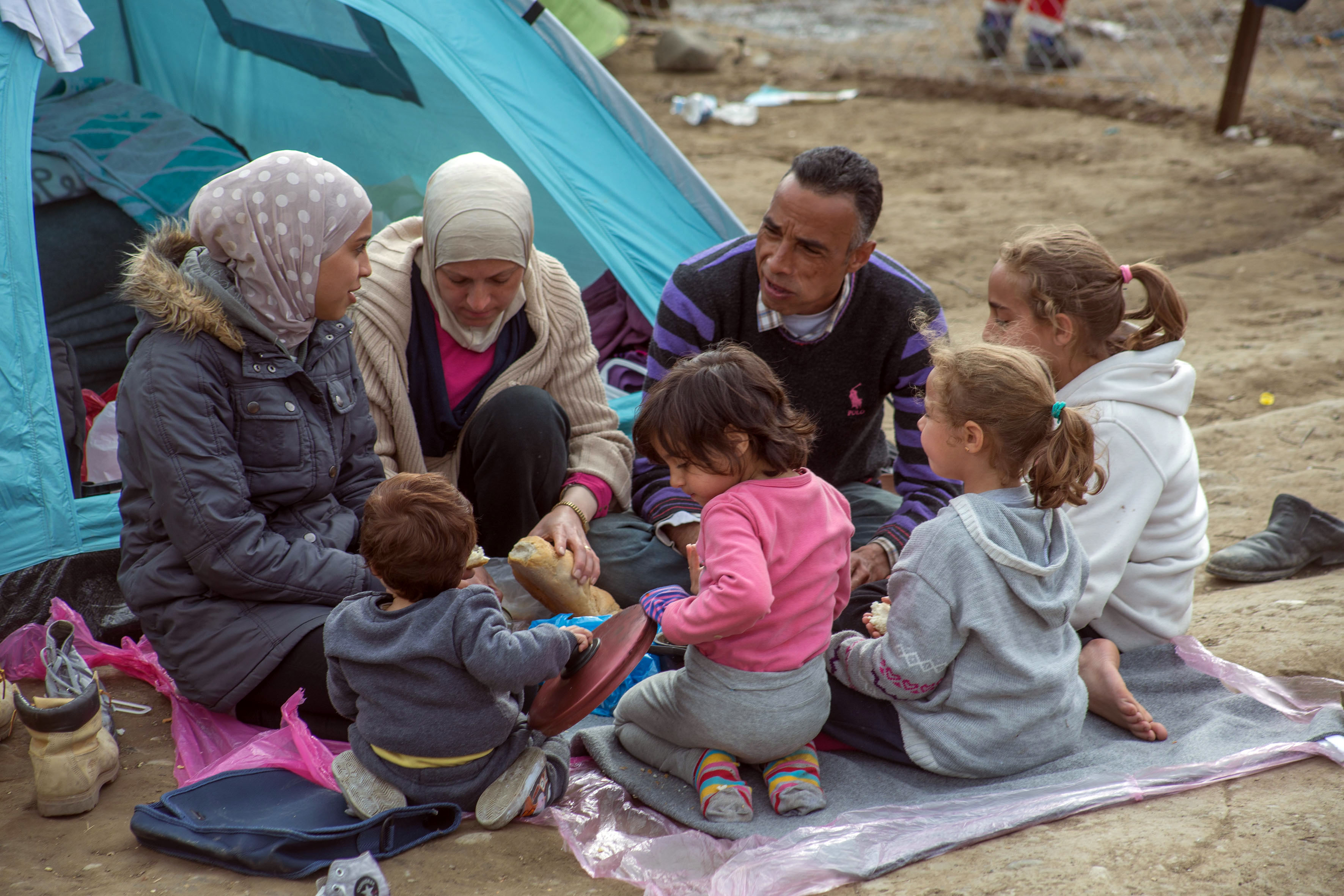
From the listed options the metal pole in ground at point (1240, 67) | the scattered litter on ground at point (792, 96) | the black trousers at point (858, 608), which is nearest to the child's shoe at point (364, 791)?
the black trousers at point (858, 608)

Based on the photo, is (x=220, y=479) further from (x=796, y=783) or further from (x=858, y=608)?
(x=858, y=608)

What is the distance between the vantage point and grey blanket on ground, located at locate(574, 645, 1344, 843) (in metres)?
2.09

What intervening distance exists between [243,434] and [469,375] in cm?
71

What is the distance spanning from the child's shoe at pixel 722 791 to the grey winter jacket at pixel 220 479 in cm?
81

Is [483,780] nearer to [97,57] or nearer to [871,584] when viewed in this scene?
[871,584]

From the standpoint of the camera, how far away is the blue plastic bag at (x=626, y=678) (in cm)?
253

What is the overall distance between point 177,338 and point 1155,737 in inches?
82.1

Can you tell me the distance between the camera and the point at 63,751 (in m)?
2.09

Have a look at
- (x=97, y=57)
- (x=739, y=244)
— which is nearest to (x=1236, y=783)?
(x=739, y=244)

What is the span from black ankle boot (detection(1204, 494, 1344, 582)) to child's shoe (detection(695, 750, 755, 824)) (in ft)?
5.63

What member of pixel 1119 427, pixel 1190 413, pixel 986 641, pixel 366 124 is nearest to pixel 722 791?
pixel 986 641

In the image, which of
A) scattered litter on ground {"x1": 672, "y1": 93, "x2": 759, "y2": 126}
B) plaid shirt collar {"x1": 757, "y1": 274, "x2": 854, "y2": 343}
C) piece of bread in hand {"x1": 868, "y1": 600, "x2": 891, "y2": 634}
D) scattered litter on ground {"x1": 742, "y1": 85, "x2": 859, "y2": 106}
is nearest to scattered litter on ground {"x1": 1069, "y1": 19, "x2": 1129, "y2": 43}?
scattered litter on ground {"x1": 742, "y1": 85, "x2": 859, "y2": 106}

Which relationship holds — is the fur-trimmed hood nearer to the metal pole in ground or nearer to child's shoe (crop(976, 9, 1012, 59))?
the metal pole in ground

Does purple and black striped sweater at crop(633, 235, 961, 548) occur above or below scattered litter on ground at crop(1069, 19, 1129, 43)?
below
